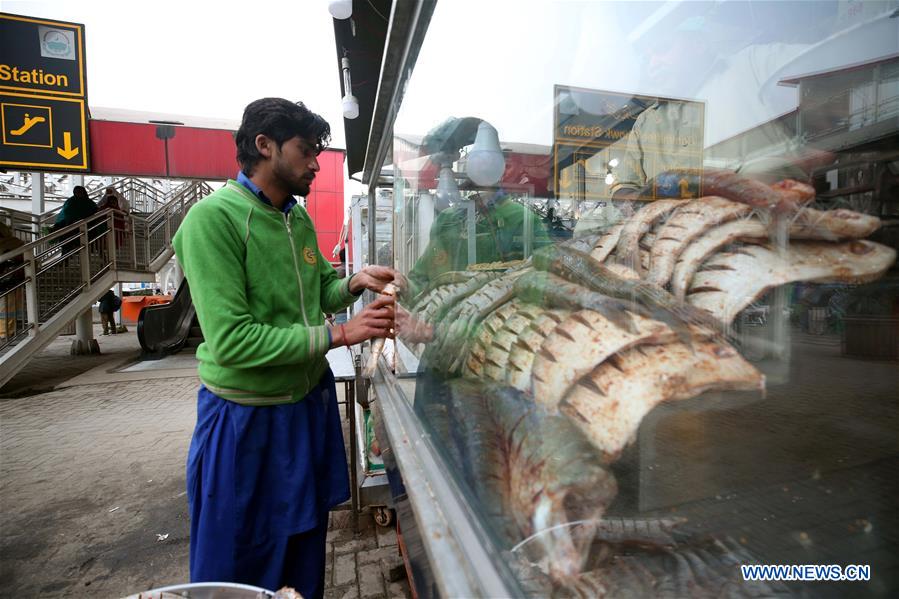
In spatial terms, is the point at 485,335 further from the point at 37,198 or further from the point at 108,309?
the point at 108,309

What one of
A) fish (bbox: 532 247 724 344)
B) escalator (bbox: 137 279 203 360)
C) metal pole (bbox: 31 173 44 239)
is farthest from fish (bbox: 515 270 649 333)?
metal pole (bbox: 31 173 44 239)

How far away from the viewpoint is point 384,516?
3121mm

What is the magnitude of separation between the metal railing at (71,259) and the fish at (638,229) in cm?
842

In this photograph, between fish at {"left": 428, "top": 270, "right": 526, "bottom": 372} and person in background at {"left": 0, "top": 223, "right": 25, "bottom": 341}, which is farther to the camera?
person in background at {"left": 0, "top": 223, "right": 25, "bottom": 341}

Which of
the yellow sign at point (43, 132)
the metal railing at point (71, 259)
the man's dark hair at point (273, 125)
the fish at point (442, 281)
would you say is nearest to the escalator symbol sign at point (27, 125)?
the yellow sign at point (43, 132)

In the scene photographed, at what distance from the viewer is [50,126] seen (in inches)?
294

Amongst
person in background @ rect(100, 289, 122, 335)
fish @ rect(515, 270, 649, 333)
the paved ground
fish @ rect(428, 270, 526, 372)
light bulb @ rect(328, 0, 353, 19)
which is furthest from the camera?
person in background @ rect(100, 289, 122, 335)

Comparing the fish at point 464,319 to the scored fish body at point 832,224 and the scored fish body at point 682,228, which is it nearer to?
the scored fish body at point 682,228

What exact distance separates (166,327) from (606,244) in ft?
39.8

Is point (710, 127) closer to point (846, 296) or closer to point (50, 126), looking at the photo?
point (846, 296)

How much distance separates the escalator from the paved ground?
155 inches

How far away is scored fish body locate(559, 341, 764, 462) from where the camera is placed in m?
0.69

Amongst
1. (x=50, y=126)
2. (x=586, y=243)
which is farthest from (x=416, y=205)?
(x=50, y=126)

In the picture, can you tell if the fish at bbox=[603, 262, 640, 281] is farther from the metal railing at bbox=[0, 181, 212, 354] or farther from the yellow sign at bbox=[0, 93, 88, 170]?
the yellow sign at bbox=[0, 93, 88, 170]
